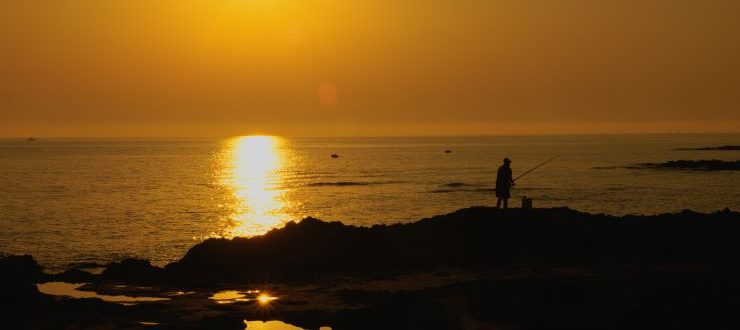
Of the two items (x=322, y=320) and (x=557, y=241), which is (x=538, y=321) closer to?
(x=322, y=320)

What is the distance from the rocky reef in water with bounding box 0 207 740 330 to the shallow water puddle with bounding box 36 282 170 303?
0.48 metres

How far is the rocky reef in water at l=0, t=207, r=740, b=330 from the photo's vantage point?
16.1 metres

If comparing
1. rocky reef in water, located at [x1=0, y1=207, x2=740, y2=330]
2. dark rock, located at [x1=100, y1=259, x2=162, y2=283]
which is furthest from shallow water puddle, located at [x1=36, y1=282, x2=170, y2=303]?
dark rock, located at [x1=100, y1=259, x2=162, y2=283]

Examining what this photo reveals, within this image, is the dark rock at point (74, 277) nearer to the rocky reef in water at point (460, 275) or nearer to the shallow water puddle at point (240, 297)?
the rocky reef in water at point (460, 275)

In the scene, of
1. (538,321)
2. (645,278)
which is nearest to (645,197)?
(645,278)

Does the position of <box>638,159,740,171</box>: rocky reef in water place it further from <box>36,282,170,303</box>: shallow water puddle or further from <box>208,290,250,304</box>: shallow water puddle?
<box>36,282,170,303</box>: shallow water puddle

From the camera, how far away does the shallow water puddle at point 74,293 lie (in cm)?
1944

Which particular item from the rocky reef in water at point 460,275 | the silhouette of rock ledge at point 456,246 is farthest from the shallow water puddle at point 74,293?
the silhouette of rock ledge at point 456,246

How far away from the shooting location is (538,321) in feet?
51.3

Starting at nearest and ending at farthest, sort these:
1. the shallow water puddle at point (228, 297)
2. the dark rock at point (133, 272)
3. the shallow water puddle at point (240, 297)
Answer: the shallow water puddle at point (240, 297)
the shallow water puddle at point (228, 297)
the dark rock at point (133, 272)

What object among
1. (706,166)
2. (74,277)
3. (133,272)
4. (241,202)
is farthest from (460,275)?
(706,166)

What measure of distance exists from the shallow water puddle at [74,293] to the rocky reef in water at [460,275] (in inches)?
19.0

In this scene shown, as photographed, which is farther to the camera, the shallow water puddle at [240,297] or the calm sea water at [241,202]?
the calm sea water at [241,202]

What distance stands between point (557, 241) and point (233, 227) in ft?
86.7
